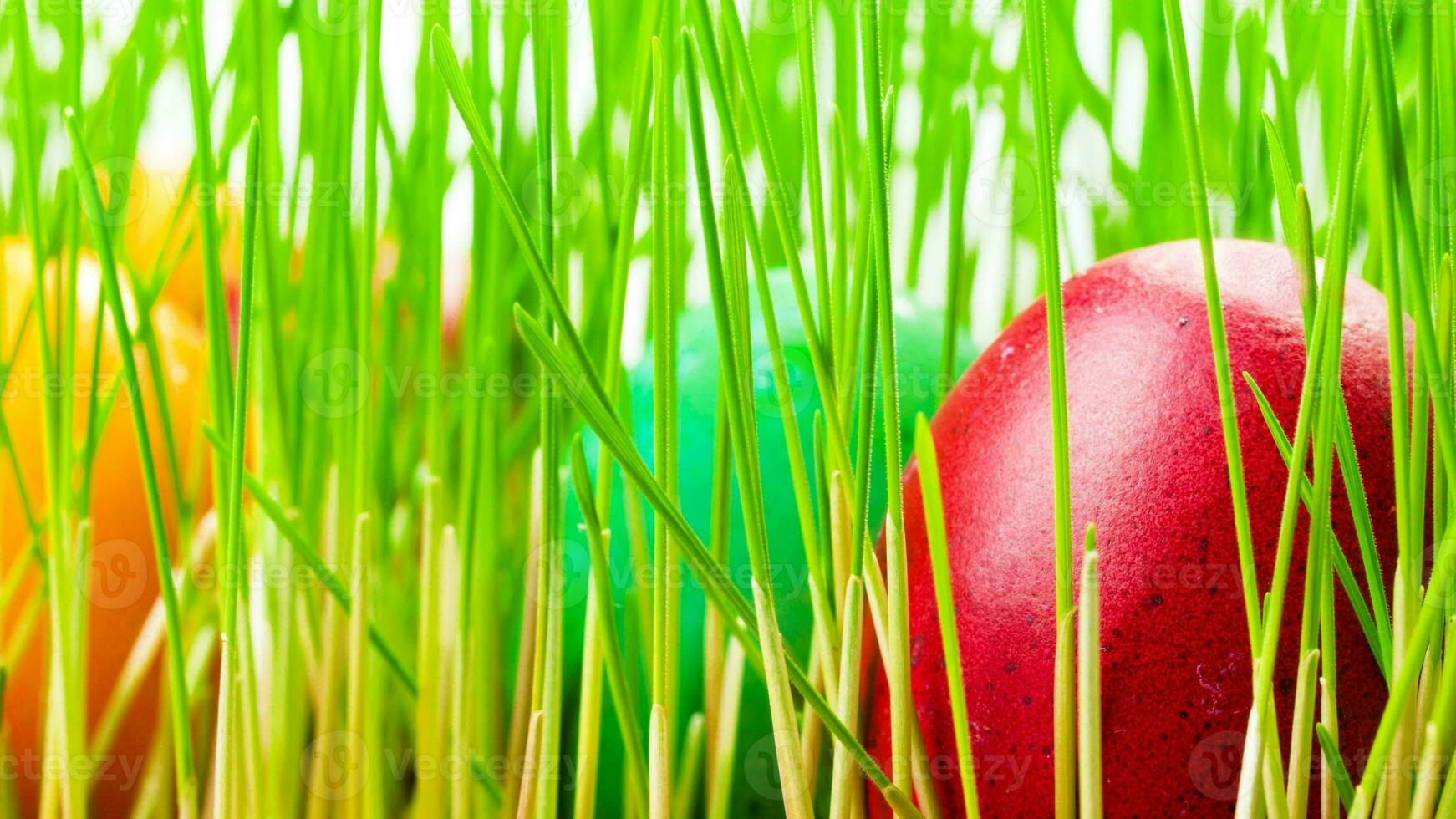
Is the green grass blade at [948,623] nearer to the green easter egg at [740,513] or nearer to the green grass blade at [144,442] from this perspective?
the green easter egg at [740,513]

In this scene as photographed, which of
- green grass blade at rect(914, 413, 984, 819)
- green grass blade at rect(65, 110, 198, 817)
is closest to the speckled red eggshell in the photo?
green grass blade at rect(914, 413, 984, 819)

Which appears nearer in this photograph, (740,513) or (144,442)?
(144,442)

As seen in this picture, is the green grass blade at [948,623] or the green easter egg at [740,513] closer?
the green grass blade at [948,623]

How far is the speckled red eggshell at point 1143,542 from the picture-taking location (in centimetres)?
30

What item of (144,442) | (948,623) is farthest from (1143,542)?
(144,442)

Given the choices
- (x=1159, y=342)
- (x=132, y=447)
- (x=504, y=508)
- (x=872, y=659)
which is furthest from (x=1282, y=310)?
(x=132, y=447)

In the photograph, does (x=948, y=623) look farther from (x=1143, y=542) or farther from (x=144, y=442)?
(x=144, y=442)

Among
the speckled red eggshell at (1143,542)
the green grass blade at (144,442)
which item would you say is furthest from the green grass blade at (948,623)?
the green grass blade at (144,442)

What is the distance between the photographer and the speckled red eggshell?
1.00 feet

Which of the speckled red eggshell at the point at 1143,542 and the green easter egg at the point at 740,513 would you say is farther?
the green easter egg at the point at 740,513

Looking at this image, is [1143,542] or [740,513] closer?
[1143,542]

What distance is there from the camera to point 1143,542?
32cm

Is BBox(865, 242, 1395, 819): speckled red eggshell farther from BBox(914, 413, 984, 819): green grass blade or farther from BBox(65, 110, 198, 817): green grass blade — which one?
BBox(65, 110, 198, 817): green grass blade

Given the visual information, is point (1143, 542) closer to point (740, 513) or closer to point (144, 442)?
point (740, 513)
